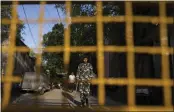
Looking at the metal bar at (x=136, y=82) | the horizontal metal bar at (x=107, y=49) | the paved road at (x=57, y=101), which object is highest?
the horizontal metal bar at (x=107, y=49)

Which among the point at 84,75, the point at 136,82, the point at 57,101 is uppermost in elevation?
the point at 84,75

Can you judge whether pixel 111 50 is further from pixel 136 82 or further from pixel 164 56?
pixel 164 56

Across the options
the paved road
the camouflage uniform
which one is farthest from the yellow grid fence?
the camouflage uniform

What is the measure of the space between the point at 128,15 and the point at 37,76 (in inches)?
46.7

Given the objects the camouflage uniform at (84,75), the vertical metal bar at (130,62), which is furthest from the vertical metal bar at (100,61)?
the camouflage uniform at (84,75)

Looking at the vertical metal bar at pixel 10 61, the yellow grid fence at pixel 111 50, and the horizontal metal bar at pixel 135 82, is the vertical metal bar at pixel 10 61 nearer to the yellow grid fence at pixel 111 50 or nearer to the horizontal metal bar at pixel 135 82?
the yellow grid fence at pixel 111 50

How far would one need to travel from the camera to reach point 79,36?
60.8 feet

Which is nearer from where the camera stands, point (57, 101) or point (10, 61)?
point (10, 61)

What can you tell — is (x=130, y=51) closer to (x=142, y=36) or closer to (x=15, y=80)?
(x=15, y=80)

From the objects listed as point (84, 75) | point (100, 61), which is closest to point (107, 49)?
point (100, 61)

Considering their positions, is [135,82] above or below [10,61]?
below

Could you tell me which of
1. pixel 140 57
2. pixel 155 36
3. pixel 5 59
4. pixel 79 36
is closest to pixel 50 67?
pixel 79 36

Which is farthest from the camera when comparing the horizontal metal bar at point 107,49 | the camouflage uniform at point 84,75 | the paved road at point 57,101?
the camouflage uniform at point 84,75

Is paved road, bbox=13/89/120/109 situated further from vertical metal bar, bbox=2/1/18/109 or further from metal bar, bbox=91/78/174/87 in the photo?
metal bar, bbox=91/78/174/87
